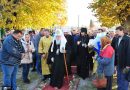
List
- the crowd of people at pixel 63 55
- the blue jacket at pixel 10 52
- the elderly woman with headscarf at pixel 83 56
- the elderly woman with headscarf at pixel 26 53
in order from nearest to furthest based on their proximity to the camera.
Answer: the crowd of people at pixel 63 55, the blue jacket at pixel 10 52, the elderly woman with headscarf at pixel 26 53, the elderly woman with headscarf at pixel 83 56

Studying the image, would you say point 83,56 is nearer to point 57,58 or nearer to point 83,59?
point 83,59

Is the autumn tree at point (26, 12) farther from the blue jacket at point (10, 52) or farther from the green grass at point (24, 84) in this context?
the blue jacket at point (10, 52)

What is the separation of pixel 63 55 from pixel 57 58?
0.25m

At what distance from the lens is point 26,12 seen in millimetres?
37219

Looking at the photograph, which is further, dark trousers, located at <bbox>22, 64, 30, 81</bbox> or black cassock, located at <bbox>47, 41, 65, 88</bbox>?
dark trousers, located at <bbox>22, 64, 30, 81</bbox>

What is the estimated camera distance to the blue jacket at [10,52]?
1202 cm

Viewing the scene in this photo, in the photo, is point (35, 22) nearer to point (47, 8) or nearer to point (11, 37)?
point (47, 8)

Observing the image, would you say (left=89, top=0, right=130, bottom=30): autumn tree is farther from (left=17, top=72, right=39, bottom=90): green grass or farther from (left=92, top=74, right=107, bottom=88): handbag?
(left=92, top=74, right=107, bottom=88): handbag

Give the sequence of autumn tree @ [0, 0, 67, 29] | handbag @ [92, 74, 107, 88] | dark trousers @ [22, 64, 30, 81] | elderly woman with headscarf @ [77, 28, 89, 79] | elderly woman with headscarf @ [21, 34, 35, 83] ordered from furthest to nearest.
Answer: autumn tree @ [0, 0, 67, 29]
elderly woman with headscarf @ [77, 28, 89, 79]
dark trousers @ [22, 64, 30, 81]
elderly woman with headscarf @ [21, 34, 35, 83]
handbag @ [92, 74, 107, 88]

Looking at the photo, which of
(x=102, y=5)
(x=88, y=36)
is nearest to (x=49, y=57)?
(x=88, y=36)

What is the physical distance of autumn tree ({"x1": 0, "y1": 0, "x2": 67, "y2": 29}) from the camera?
115 feet

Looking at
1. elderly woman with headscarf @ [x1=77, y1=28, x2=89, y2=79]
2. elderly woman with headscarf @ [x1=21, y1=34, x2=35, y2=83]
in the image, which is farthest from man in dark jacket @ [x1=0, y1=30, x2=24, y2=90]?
elderly woman with headscarf @ [x1=77, y1=28, x2=89, y2=79]

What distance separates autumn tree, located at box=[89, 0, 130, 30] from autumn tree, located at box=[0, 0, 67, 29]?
453 centimetres

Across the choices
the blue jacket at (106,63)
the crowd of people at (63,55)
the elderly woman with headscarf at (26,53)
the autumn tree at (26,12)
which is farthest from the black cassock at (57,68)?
the autumn tree at (26,12)
